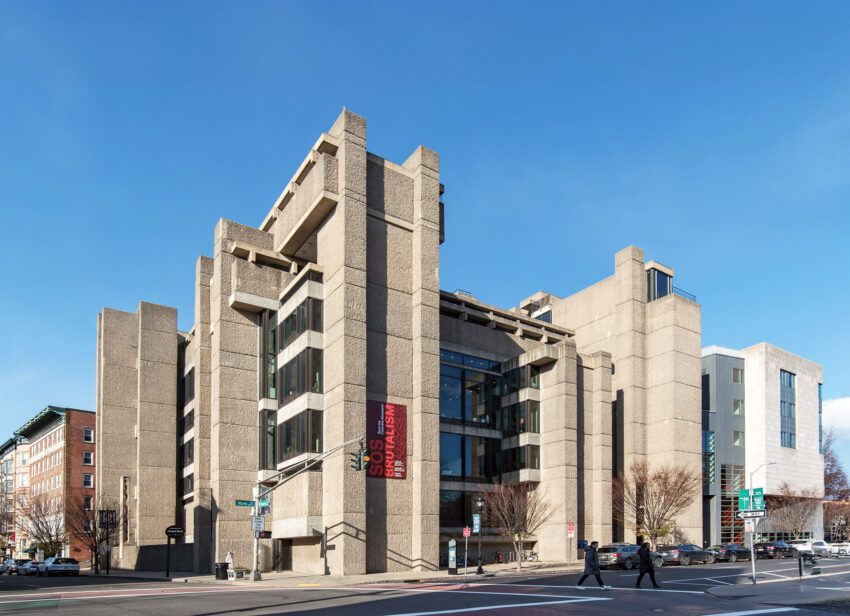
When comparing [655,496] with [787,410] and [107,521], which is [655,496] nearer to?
[787,410]

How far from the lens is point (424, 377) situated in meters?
42.8

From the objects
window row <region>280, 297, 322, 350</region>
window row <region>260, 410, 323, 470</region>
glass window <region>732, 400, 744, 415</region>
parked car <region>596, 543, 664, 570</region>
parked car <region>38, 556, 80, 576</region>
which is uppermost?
window row <region>280, 297, 322, 350</region>

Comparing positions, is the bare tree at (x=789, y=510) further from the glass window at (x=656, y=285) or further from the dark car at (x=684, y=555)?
the dark car at (x=684, y=555)

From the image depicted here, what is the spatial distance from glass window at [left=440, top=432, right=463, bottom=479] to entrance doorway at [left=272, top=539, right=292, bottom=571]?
36.7 ft

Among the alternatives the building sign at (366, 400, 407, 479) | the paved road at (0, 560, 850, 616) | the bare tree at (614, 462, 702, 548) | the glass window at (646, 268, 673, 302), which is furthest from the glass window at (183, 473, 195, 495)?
the glass window at (646, 268, 673, 302)

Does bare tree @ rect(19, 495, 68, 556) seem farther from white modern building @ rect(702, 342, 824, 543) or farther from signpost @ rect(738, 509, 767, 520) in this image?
signpost @ rect(738, 509, 767, 520)

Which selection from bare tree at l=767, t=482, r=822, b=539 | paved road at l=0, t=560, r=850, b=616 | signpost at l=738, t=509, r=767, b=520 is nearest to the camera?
paved road at l=0, t=560, r=850, b=616

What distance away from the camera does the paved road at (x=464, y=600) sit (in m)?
19.0

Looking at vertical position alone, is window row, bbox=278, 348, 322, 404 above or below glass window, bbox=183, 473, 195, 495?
above

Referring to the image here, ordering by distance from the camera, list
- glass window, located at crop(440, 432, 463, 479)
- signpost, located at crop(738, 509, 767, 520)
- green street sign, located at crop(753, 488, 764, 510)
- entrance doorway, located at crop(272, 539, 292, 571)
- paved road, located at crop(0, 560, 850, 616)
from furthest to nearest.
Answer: glass window, located at crop(440, 432, 463, 479) < entrance doorway, located at crop(272, 539, 292, 571) < green street sign, located at crop(753, 488, 764, 510) < signpost, located at crop(738, 509, 767, 520) < paved road, located at crop(0, 560, 850, 616)

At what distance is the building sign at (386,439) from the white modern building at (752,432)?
116 ft

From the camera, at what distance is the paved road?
19047 mm

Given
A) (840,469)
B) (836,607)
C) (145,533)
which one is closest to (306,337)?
(836,607)

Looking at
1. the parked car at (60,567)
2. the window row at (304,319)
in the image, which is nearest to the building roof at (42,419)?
the parked car at (60,567)
